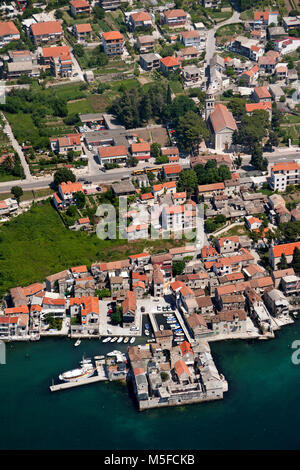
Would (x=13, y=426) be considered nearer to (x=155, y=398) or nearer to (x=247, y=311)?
(x=155, y=398)

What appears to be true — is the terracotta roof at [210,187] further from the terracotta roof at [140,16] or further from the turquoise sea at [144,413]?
the terracotta roof at [140,16]

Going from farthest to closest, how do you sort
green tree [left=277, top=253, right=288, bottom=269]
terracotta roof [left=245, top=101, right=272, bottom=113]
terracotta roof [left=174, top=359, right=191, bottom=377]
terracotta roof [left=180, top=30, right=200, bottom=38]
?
terracotta roof [left=180, top=30, right=200, bottom=38] → terracotta roof [left=245, top=101, right=272, bottom=113] → green tree [left=277, top=253, right=288, bottom=269] → terracotta roof [left=174, top=359, right=191, bottom=377]

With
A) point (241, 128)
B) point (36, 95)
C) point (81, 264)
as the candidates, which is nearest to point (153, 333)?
point (81, 264)

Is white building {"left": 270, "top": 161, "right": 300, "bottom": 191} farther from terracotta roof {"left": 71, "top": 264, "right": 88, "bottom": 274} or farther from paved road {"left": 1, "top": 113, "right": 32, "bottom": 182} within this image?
paved road {"left": 1, "top": 113, "right": 32, "bottom": 182}

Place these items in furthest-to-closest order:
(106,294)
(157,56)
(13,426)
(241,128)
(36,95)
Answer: (157,56) < (36,95) < (241,128) < (106,294) < (13,426)

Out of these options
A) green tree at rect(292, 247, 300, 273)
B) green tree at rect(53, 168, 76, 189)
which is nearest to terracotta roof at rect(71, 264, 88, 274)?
green tree at rect(53, 168, 76, 189)

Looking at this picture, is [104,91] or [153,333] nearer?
[153,333]

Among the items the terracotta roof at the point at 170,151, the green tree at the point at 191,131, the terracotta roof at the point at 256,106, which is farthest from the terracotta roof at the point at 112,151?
the terracotta roof at the point at 256,106
